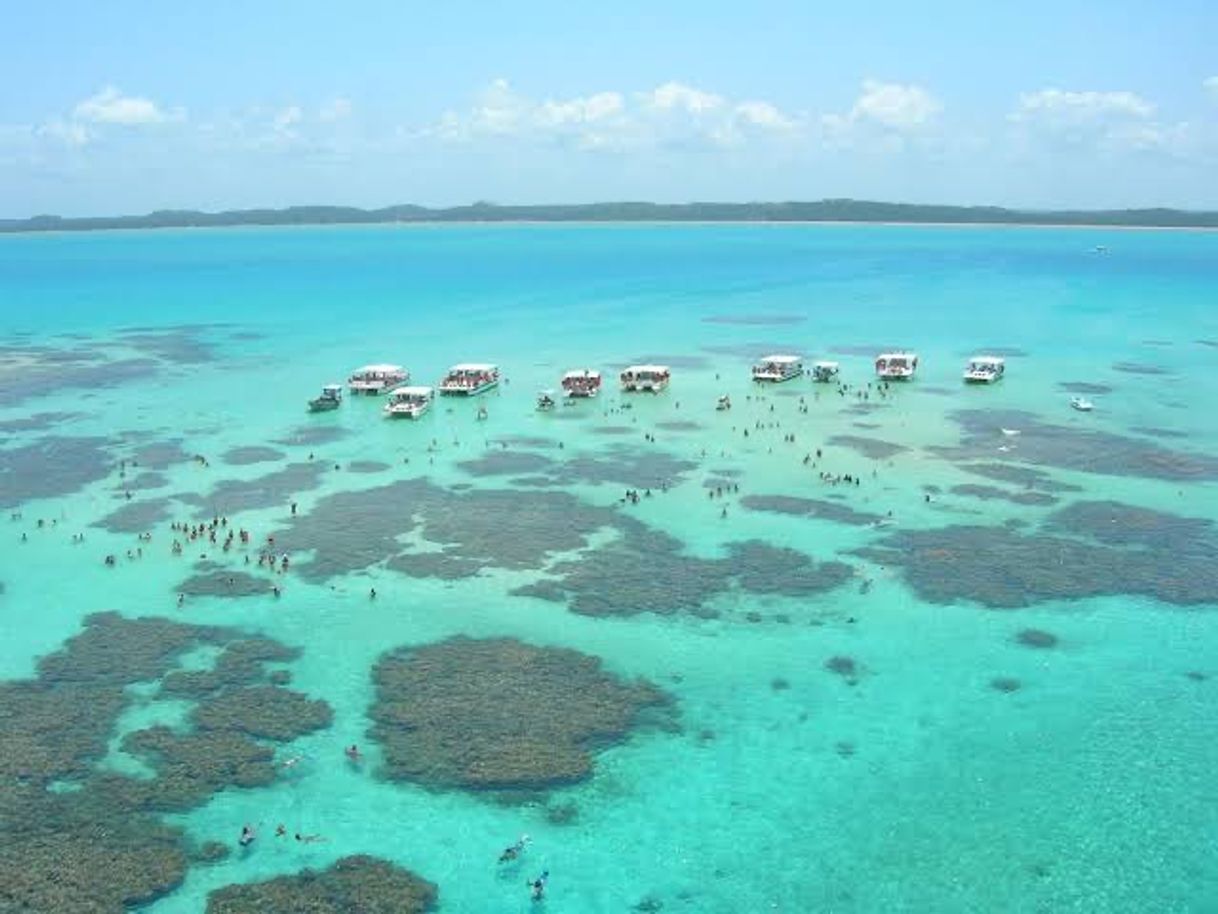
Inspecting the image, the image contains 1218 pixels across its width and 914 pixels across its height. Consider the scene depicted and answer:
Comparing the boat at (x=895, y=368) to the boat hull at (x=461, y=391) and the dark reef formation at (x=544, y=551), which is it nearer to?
the boat hull at (x=461, y=391)

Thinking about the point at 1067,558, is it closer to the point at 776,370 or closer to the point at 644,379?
the point at 644,379

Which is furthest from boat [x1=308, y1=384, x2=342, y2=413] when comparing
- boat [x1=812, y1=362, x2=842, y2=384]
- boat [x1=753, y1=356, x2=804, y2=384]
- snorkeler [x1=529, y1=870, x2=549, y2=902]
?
snorkeler [x1=529, y1=870, x2=549, y2=902]

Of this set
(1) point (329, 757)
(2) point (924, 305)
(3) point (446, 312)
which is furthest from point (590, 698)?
(2) point (924, 305)

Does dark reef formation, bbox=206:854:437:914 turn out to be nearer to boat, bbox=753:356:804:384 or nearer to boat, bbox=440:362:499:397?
boat, bbox=440:362:499:397

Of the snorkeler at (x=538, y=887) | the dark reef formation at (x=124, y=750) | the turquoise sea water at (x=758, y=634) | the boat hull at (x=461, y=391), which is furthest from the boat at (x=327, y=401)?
the snorkeler at (x=538, y=887)

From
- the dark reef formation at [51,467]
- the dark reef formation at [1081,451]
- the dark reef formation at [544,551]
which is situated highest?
the dark reef formation at [1081,451]

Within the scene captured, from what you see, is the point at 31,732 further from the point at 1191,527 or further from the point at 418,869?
the point at 1191,527
